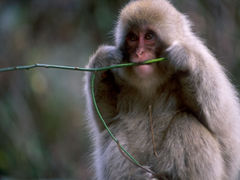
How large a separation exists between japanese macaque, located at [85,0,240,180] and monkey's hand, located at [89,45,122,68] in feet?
0.04

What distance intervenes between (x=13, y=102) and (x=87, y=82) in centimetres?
366

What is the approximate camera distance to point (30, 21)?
10305 millimetres

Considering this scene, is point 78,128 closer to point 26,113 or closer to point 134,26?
point 26,113

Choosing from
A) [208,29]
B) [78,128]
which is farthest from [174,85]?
[78,128]

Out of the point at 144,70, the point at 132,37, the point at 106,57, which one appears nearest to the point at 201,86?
the point at 144,70

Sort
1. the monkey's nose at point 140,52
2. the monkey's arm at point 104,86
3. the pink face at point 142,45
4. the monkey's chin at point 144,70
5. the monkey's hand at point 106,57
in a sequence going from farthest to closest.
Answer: the monkey's arm at point 104,86, the monkey's hand at point 106,57, the monkey's chin at point 144,70, the pink face at point 142,45, the monkey's nose at point 140,52

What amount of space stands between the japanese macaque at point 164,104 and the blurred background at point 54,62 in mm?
2024

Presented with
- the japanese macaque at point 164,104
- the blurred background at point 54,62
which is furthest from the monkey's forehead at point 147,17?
the blurred background at point 54,62

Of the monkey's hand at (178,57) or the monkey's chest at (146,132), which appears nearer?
the monkey's hand at (178,57)

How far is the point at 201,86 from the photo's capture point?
510 centimetres

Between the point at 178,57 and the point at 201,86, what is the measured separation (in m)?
0.46

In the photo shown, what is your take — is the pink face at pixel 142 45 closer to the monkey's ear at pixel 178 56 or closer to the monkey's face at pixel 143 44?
the monkey's face at pixel 143 44

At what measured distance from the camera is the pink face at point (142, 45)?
16.4 ft

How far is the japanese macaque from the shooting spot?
16.6ft
